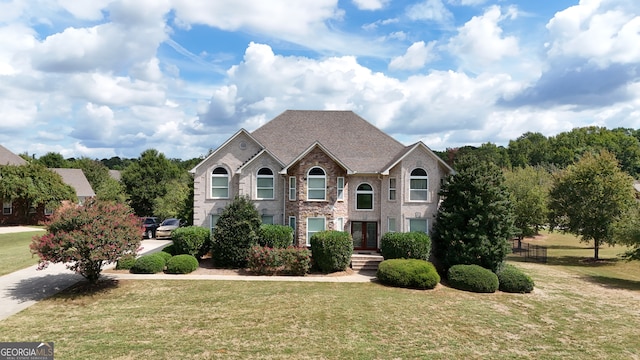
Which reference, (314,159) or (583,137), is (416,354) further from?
(583,137)

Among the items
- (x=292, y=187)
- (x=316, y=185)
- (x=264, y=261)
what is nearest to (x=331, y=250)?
(x=264, y=261)

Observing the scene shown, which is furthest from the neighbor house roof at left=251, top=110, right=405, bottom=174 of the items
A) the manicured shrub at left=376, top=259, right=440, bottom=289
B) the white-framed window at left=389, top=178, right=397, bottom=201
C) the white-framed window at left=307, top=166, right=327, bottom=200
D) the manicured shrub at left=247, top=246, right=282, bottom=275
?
the manicured shrub at left=376, top=259, right=440, bottom=289

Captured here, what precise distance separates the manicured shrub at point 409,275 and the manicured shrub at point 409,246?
1689mm

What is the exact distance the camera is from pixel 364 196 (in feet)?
90.2

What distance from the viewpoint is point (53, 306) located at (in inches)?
663

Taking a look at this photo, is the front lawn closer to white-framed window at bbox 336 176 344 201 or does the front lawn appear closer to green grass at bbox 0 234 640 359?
green grass at bbox 0 234 640 359

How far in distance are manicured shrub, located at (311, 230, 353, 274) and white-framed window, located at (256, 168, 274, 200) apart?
577cm

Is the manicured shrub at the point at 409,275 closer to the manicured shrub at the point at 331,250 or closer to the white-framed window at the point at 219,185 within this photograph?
the manicured shrub at the point at 331,250

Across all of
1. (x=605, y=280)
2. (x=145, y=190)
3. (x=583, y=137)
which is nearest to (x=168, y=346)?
(x=605, y=280)

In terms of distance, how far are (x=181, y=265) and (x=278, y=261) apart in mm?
5889

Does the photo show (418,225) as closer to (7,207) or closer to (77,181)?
(7,207)

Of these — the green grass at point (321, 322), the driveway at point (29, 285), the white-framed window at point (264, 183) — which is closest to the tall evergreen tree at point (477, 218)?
the green grass at point (321, 322)

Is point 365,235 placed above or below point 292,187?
below

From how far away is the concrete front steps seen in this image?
24.8 m
